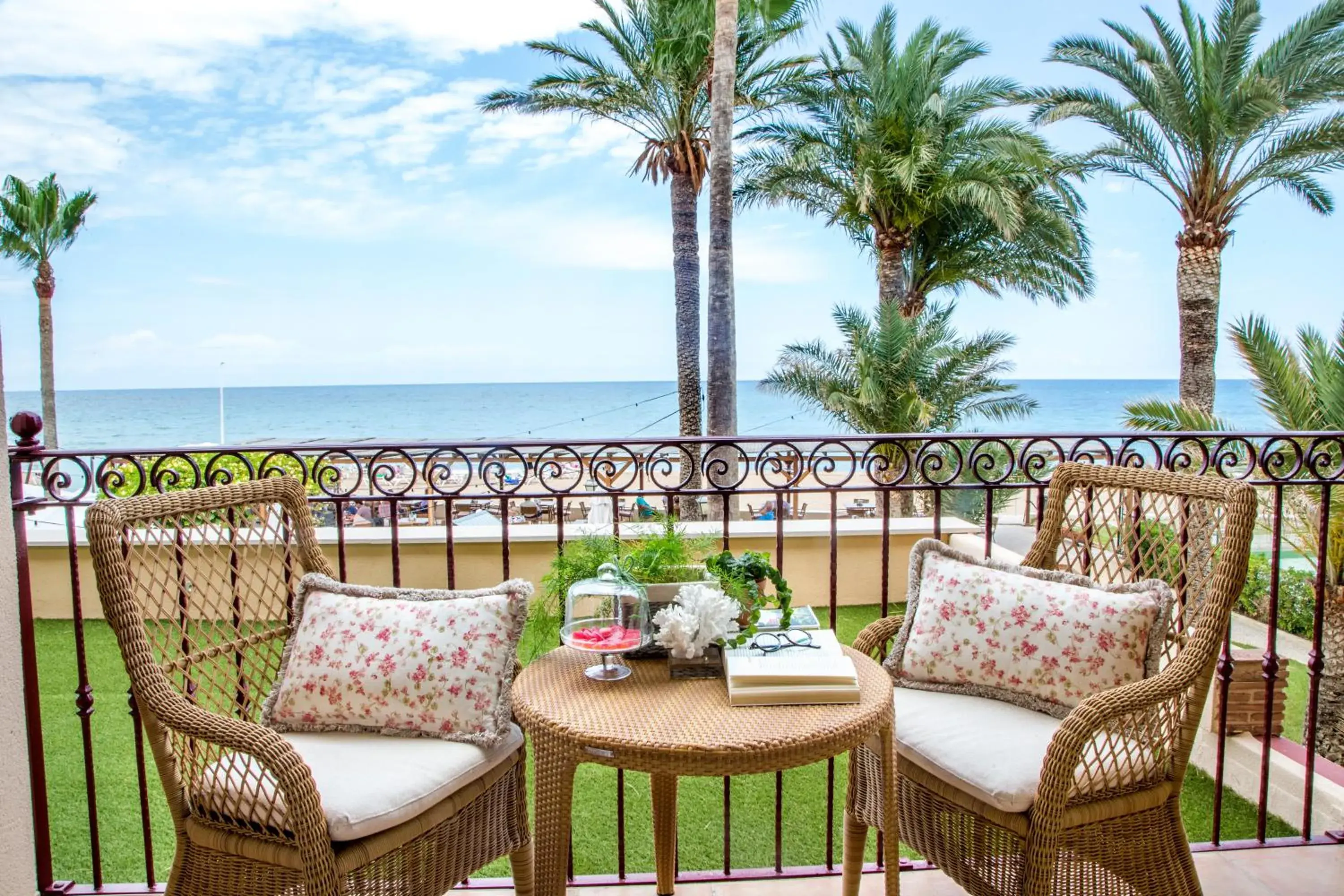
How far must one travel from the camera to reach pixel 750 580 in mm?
→ 1608

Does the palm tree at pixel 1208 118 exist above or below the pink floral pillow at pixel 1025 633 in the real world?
above

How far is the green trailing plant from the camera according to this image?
5.22 feet

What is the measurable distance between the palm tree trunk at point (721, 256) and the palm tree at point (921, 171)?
237cm

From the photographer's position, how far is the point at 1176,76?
8.41 meters

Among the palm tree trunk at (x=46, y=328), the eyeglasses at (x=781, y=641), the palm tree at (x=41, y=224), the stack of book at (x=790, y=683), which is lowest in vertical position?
the stack of book at (x=790, y=683)

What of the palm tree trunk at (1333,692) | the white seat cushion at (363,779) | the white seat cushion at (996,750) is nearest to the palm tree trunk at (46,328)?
the white seat cushion at (363,779)

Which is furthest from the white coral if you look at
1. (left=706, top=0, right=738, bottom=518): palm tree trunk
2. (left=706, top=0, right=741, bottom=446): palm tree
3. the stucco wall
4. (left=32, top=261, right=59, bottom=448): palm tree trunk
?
(left=32, top=261, right=59, bottom=448): palm tree trunk

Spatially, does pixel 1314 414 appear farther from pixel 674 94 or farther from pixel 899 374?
pixel 674 94

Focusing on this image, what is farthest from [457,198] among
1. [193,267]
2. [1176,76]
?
[1176,76]

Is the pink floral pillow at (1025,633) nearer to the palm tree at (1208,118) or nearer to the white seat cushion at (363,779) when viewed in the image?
the white seat cushion at (363,779)

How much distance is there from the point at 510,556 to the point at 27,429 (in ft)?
9.81

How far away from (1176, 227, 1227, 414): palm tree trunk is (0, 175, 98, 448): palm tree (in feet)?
60.6

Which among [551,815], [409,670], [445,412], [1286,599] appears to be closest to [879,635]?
[551,815]

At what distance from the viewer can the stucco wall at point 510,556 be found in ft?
15.0
